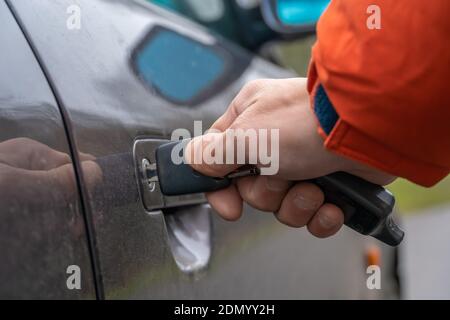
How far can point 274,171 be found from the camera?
1.46 metres

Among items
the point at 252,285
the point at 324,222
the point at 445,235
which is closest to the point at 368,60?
the point at 324,222

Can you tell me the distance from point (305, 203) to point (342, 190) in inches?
3.4

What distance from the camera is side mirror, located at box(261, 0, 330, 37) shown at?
129 inches

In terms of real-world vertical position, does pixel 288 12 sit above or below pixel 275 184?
above

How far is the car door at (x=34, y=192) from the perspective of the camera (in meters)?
1.17

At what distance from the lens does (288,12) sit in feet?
11.1

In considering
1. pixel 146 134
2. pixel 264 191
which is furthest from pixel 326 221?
pixel 146 134

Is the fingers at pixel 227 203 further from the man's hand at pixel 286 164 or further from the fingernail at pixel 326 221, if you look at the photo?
the fingernail at pixel 326 221

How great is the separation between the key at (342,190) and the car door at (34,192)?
0.29 m

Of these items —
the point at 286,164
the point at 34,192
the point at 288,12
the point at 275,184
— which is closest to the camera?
the point at 34,192

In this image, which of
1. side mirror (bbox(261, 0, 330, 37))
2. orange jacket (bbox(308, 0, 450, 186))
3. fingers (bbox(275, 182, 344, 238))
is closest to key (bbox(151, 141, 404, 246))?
fingers (bbox(275, 182, 344, 238))

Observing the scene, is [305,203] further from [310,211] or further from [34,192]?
[34,192]
